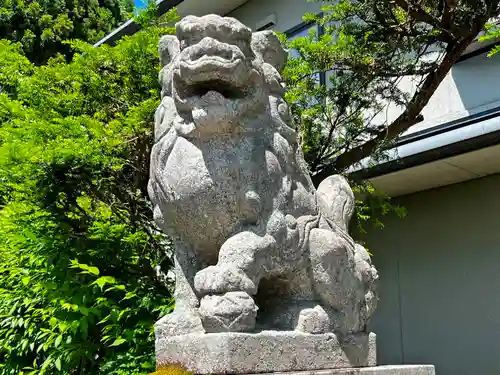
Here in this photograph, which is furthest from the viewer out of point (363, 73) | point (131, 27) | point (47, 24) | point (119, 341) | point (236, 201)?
point (47, 24)

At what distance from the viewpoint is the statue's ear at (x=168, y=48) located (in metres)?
3.01

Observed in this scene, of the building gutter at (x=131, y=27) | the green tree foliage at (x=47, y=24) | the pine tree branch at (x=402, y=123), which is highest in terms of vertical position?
the green tree foliage at (x=47, y=24)

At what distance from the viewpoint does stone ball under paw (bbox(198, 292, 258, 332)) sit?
2.58 m

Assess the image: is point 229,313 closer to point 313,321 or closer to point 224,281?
point 224,281

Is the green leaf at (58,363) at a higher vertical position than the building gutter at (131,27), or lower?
lower

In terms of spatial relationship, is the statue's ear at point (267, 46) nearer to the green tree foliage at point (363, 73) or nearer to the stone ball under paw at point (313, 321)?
the stone ball under paw at point (313, 321)

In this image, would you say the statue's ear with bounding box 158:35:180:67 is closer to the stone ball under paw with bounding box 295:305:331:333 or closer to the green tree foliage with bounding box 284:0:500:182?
the stone ball under paw with bounding box 295:305:331:333

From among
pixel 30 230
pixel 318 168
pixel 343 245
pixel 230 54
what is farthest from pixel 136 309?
pixel 230 54

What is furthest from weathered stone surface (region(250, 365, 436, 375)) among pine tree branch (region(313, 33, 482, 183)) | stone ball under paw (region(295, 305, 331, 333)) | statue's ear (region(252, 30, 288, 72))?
pine tree branch (region(313, 33, 482, 183))

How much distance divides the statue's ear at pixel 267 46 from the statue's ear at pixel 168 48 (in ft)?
1.22

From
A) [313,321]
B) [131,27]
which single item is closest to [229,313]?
[313,321]

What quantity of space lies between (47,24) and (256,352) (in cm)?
1128

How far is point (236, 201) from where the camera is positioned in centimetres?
279

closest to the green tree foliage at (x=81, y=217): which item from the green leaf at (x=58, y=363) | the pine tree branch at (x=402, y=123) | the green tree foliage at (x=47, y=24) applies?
the green leaf at (x=58, y=363)
